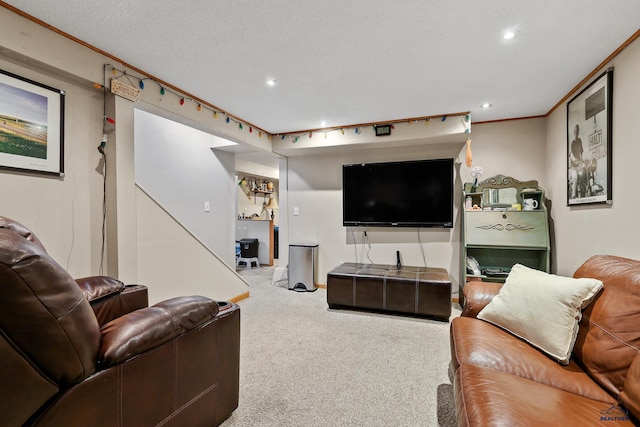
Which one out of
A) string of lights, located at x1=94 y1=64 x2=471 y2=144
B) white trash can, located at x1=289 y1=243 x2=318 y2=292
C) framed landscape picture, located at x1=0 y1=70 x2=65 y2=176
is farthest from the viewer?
white trash can, located at x1=289 y1=243 x2=318 y2=292

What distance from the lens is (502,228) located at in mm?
3166

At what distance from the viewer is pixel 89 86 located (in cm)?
210

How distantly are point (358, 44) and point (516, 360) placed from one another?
6.70 ft

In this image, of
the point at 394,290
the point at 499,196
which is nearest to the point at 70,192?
the point at 394,290

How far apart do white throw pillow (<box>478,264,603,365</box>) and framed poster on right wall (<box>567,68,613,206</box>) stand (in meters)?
1.02

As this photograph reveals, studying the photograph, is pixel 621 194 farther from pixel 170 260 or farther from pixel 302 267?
pixel 170 260

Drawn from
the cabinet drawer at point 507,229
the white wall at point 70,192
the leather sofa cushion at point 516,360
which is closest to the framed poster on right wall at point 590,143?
the cabinet drawer at point 507,229

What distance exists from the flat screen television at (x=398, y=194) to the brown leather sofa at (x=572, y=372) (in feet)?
6.69

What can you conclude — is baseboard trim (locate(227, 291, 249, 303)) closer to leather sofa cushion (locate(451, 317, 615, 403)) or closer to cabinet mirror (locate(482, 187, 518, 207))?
leather sofa cushion (locate(451, 317, 615, 403))

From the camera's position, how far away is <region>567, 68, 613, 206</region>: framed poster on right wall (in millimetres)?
2065

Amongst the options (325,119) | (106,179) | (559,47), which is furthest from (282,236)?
(559,47)

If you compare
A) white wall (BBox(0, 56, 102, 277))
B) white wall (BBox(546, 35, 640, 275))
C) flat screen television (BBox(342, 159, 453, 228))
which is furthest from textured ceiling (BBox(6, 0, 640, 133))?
flat screen television (BBox(342, 159, 453, 228))

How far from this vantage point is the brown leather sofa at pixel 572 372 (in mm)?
1002

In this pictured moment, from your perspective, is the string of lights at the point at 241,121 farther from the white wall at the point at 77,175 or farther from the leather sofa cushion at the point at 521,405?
the leather sofa cushion at the point at 521,405
